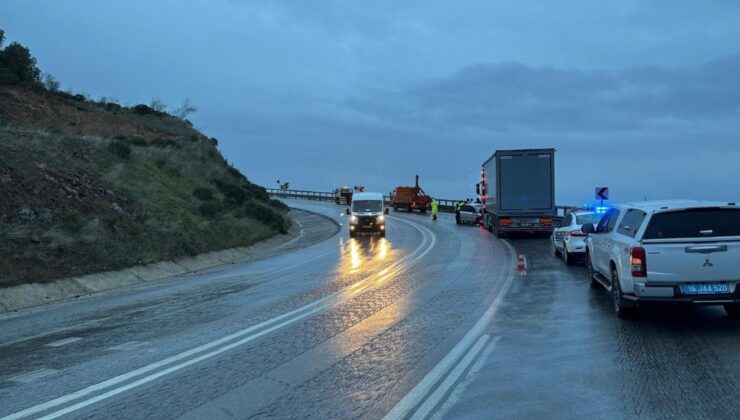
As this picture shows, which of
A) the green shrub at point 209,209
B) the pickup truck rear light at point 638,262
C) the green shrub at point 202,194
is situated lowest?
the pickup truck rear light at point 638,262

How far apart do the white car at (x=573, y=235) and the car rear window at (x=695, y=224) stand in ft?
27.0

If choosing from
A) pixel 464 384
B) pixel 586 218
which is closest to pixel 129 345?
pixel 464 384

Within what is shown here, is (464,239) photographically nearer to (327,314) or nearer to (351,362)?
(327,314)

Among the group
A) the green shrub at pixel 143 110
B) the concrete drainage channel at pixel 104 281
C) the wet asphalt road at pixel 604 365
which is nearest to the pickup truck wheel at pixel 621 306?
the wet asphalt road at pixel 604 365

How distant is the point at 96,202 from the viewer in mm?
21453

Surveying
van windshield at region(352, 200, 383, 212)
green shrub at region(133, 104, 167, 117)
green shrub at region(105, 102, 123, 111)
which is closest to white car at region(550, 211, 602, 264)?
van windshield at region(352, 200, 383, 212)

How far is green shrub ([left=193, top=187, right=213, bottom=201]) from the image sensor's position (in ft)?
106

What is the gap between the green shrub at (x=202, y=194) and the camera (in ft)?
106

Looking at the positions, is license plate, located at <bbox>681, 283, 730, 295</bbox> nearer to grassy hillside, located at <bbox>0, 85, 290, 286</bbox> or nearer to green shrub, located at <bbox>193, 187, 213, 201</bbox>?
grassy hillside, located at <bbox>0, 85, 290, 286</bbox>

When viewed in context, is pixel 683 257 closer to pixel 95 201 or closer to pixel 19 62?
pixel 95 201

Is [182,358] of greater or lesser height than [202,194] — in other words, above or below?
below

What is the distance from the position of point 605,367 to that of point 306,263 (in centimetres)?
1458

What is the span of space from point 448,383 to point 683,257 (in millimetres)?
4443

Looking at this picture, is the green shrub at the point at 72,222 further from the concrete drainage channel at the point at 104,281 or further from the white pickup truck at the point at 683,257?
the white pickup truck at the point at 683,257
